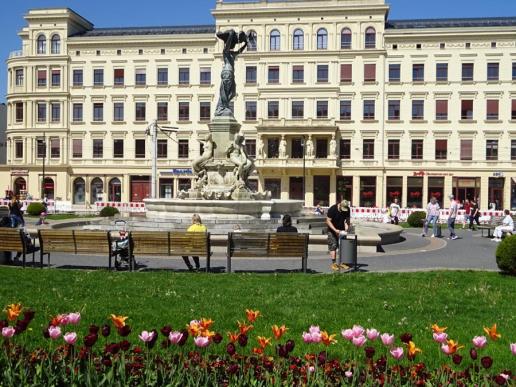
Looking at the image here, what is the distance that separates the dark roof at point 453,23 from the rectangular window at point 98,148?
1216 inches

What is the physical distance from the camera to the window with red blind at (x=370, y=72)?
55406mm

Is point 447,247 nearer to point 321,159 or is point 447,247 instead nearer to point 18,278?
point 18,278

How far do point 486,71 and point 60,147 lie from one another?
4226cm

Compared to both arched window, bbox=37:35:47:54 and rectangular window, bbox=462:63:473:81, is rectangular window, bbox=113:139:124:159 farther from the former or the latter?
rectangular window, bbox=462:63:473:81

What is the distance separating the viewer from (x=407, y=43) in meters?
55.0

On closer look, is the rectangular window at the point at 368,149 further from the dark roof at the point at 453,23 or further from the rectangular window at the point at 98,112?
the rectangular window at the point at 98,112

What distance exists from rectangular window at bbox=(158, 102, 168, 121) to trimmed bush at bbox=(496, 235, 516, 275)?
161 ft

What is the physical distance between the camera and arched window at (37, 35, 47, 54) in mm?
60031

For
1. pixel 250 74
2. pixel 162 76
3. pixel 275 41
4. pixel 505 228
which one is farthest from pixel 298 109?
pixel 505 228

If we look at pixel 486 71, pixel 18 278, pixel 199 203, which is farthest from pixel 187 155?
pixel 18 278

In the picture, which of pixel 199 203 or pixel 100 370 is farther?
pixel 199 203

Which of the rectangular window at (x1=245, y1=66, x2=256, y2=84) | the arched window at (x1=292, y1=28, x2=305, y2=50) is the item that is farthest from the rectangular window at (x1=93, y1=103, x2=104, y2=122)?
the arched window at (x1=292, y1=28, x2=305, y2=50)

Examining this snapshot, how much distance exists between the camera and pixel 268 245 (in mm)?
13008

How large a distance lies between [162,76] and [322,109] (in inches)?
651
